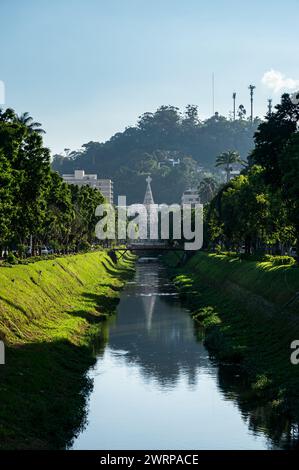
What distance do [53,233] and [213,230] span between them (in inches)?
1548

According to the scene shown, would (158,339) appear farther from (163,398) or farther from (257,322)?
(163,398)

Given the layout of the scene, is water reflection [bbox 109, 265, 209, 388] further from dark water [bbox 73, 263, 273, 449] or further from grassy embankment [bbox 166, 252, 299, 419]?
grassy embankment [bbox 166, 252, 299, 419]

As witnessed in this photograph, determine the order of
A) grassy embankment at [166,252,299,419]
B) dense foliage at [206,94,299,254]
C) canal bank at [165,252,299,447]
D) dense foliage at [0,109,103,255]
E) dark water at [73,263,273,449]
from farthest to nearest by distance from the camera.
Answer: dense foliage at [0,109,103,255], dense foliage at [206,94,299,254], grassy embankment at [166,252,299,419], canal bank at [165,252,299,447], dark water at [73,263,273,449]

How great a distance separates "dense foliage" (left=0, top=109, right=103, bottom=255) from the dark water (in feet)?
60.4


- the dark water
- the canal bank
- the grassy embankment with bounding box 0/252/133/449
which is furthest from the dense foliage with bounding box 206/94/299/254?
the grassy embankment with bounding box 0/252/133/449

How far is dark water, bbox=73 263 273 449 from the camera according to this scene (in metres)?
40.5

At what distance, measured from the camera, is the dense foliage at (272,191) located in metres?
70.9

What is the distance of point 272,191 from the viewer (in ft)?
283

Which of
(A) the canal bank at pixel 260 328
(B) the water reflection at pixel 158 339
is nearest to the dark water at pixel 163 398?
(B) the water reflection at pixel 158 339

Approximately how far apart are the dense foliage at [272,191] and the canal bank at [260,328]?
5.35 m

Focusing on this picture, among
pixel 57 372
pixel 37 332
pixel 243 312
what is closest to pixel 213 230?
pixel 243 312

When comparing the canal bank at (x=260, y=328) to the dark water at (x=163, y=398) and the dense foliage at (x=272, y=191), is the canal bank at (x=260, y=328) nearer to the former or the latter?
the dark water at (x=163, y=398)

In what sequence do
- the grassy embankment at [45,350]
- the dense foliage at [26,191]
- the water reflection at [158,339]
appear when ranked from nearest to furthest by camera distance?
the grassy embankment at [45,350] < the water reflection at [158,339] < the dense foliage at [26,191]

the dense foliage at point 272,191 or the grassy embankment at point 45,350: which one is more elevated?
the dense foliage at point 272,191
